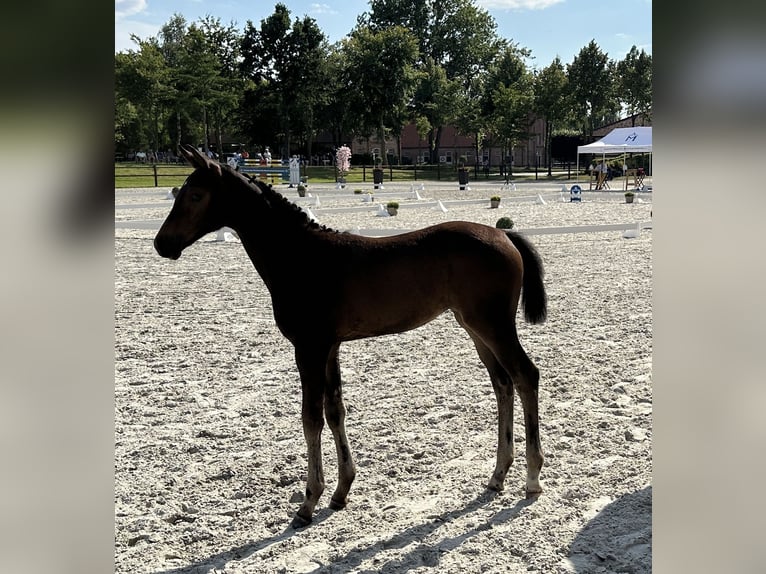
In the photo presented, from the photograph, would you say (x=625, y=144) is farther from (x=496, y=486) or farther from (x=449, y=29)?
(x=449, y=29)

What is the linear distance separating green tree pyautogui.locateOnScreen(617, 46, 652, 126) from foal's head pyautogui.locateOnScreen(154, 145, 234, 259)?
181 ft

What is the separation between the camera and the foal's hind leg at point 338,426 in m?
3.80

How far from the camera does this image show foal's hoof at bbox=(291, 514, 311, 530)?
11.9 feet

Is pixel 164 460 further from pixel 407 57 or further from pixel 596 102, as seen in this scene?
pixel 407 57

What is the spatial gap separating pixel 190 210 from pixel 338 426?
1.51 meters

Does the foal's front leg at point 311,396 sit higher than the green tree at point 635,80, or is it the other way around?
the green tree at point 635,80

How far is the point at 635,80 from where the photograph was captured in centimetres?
5350

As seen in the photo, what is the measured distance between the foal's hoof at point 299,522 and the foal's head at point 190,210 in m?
1.62

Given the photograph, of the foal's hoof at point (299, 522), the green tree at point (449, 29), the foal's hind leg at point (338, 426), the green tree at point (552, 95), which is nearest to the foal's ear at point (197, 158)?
the foal's hind leg at point (338, 426)

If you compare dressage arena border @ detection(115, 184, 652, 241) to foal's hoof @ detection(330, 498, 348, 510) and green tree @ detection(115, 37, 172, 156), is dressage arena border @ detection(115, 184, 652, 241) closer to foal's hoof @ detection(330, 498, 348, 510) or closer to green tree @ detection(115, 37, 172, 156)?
foal's hoof @ detection(330, 498, 348, 510)

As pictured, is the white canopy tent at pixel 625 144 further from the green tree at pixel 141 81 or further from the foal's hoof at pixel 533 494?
the foal's hoof at pixel 533 494

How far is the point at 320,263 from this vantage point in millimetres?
3609

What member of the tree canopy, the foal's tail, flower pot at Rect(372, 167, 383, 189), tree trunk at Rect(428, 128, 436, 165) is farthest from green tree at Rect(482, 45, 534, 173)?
the foal's tail
